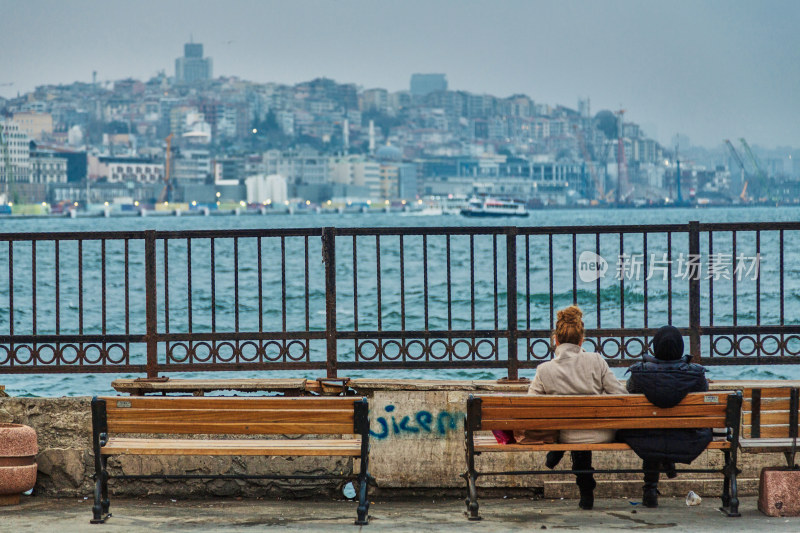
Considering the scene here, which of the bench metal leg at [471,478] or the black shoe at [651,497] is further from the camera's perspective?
the black shoe at [651,497]

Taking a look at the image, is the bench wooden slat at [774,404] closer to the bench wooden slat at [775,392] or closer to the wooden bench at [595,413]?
the bench wooden slat at [775,392]

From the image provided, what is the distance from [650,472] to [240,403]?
7.54ft

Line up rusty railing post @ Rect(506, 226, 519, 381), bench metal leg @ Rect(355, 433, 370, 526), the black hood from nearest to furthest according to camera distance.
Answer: the black hood
bench metal leg @ Rect(355, 433, 370, 526)
rusty railing post @ Rect(506, 226, 519, 381)

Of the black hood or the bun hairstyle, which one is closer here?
the black hood

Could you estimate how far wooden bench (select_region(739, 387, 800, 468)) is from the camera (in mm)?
6262

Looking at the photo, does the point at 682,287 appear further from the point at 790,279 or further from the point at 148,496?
the point at 148,496

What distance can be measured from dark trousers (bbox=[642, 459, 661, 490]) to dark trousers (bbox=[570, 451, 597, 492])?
0.29 metres

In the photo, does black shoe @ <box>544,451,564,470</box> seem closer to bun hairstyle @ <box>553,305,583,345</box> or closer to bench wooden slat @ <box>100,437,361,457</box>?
bun hairstyle @ <box>553,305,583,345</box>

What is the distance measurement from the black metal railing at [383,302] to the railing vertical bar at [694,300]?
21 millimetres

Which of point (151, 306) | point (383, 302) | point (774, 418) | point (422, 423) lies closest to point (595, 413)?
point (774, 418)

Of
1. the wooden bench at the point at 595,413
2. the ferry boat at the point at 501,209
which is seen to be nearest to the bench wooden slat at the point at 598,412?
the wooden bench at the point at 595,413

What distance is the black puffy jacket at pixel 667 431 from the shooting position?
6000mm

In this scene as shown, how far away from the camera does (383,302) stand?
35656mm

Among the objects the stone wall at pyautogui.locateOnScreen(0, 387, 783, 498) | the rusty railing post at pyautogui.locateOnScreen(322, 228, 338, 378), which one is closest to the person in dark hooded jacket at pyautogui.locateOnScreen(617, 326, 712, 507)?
the stone wall at pyautogui.locateOnScreen(0, 387, 783, 498)
